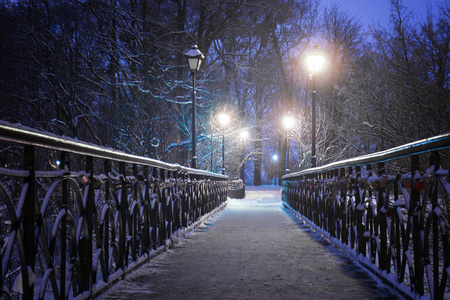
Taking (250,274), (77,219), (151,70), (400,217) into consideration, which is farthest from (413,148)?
(151,70)

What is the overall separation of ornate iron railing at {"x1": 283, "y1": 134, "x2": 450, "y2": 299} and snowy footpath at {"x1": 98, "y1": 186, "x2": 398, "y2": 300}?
0.25m

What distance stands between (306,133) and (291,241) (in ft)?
80.1

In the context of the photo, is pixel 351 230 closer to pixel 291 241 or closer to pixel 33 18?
pixel 291 241

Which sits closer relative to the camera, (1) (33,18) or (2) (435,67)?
(2) (435,67)

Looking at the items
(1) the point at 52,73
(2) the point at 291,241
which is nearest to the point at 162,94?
(1) the point at 52,73

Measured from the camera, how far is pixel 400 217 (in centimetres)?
365

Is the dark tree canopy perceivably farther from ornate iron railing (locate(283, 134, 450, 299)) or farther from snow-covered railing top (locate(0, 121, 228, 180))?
snow-covered railing top (locate(0, 121, 228, 180))

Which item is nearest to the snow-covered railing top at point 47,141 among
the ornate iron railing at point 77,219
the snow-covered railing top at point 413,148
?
the ornate iron railing at point 77,219

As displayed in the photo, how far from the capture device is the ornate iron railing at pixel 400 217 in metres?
2.89

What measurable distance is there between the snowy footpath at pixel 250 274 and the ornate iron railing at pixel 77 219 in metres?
0.26

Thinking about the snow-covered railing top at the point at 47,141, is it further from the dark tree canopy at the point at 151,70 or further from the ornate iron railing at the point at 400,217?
the dark tree canopy at the point at 151,70

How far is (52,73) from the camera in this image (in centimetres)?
1433

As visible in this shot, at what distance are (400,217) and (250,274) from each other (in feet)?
5.53

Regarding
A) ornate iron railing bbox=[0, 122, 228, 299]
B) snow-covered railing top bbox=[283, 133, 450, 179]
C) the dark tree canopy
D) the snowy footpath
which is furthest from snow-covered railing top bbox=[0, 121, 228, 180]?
the dark tree canopy
